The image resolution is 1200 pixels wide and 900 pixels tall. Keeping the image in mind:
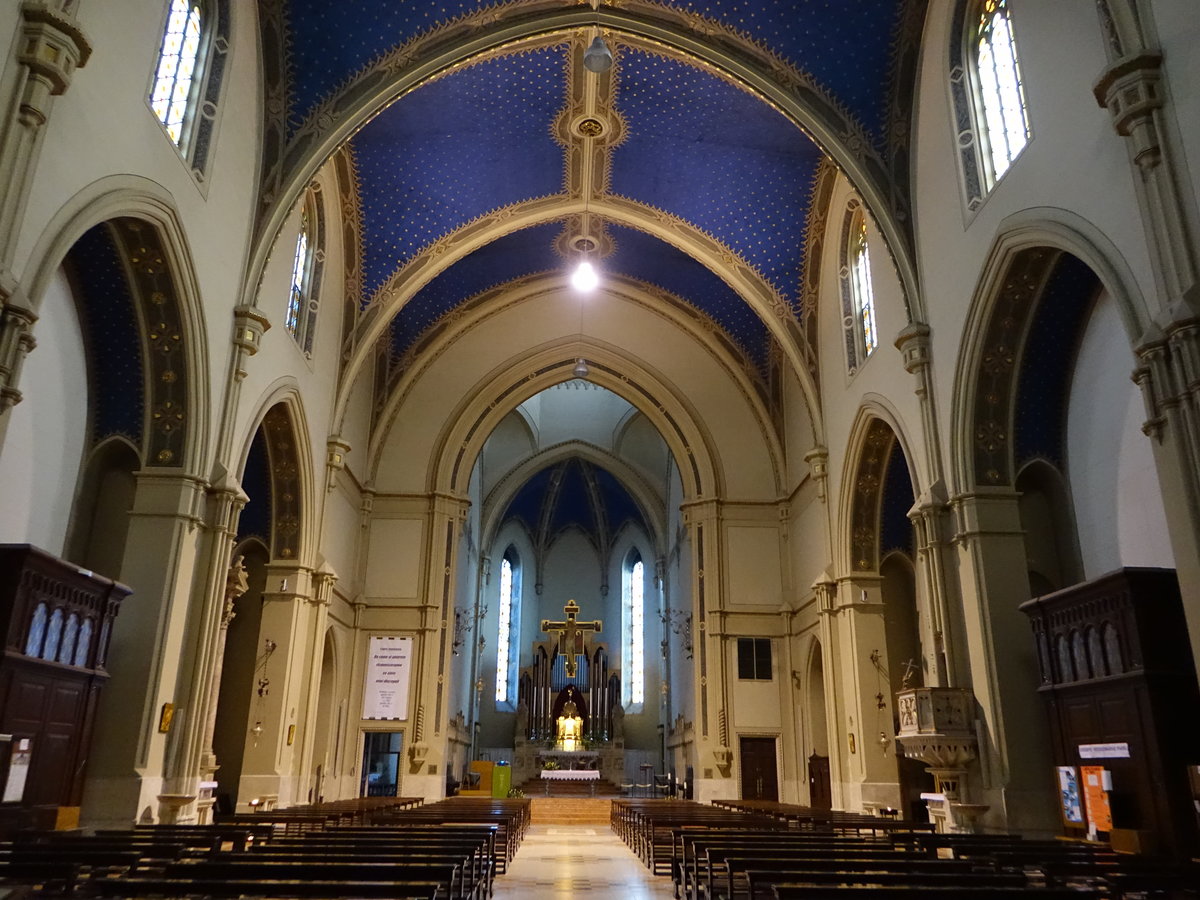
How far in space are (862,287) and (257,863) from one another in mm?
14900

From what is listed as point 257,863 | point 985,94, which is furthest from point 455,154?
point 257,863

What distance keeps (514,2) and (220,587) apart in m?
9.95

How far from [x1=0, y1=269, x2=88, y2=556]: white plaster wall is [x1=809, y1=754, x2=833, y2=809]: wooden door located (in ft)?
49.2

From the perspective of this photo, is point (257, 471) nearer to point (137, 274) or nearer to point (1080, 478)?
point (137, 274)

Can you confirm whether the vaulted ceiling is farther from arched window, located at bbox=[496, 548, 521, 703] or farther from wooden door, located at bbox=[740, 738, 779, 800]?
arched window, located at bbox=[496, 548, 521, 703]

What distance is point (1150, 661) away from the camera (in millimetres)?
9734

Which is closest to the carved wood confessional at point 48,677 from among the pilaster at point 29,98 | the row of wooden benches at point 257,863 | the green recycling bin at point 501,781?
the row of wooden benches at point 257,863

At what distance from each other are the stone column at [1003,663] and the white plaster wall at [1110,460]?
3.61 feet

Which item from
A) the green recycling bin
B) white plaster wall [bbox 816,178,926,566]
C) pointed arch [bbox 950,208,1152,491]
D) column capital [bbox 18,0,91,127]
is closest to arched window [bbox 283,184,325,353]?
column capital [bbox 18,0,91,127]

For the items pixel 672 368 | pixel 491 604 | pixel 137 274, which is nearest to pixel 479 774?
pixel 491 604

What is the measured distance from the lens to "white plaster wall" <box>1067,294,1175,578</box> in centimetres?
1136

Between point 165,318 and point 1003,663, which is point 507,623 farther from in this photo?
point 1003,663

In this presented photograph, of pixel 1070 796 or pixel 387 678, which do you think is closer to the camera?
pixel 1070 796

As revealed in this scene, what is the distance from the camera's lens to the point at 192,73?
12.3 meters
